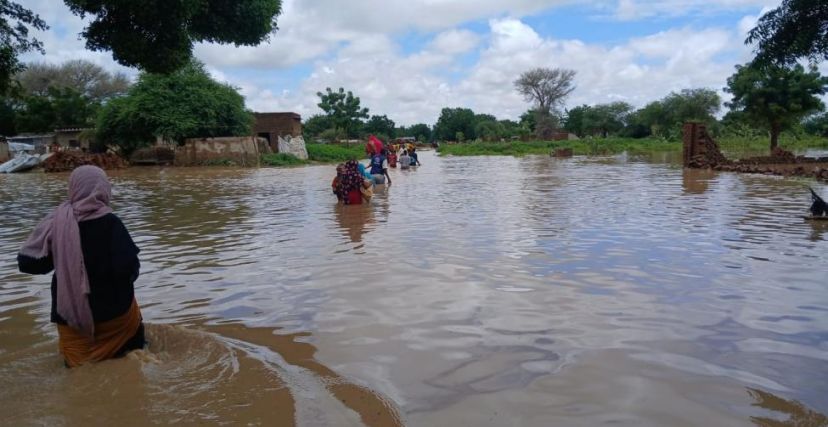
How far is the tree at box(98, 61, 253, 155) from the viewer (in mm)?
33656

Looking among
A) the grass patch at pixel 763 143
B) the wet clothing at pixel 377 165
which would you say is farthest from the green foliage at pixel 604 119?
the wet clothing at pixel 377 165

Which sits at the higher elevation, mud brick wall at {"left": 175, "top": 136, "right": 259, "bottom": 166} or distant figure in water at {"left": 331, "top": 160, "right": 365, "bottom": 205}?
mud brick wall at {"left": 175, "top": 136, "right": 259, "bottom": 166}

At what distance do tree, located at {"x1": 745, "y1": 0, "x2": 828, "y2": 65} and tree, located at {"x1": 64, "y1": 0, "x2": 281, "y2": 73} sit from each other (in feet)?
38.3

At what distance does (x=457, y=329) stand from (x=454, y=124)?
108 metres

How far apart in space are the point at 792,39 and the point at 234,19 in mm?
13779

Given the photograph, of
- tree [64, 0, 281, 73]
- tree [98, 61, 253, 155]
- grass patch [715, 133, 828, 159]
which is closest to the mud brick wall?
tree [98, 61, 253, 155]

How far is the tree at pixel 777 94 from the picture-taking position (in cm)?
2919

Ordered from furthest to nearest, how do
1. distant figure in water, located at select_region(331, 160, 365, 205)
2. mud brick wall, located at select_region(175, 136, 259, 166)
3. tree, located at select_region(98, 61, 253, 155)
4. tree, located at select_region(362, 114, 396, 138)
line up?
tree, located at select_region(362, 114, 396, 138), tree, located at select_region(98, 61, 253, 155), mud brick wall, located at select_region(175, 136, 259, 166), distant figure in water, located at select_region(331, 160, 365, 205)

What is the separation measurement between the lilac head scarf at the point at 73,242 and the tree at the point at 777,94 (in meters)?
31.5

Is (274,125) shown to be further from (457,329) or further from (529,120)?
(529,120)

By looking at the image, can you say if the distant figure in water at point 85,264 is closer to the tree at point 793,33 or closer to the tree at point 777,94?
the tree at point 793,33

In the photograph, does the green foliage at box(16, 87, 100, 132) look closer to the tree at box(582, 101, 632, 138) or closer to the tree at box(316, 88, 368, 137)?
the tree at box(316, 88, 368, 137)

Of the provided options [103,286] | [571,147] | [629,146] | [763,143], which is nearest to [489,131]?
[571,147]

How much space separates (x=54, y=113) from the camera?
156 feet
